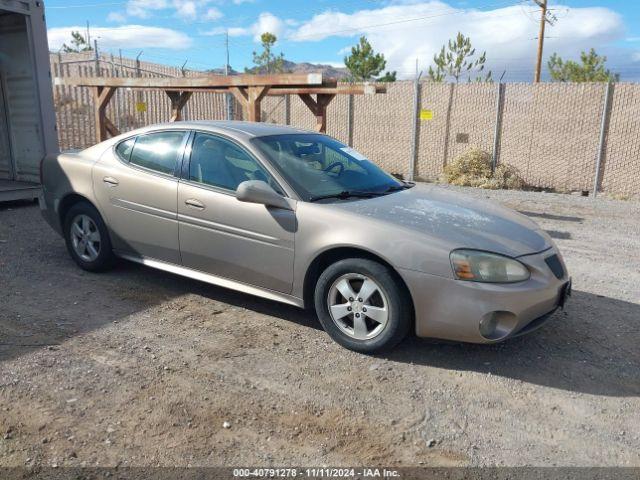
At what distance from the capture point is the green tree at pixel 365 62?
35281 mm

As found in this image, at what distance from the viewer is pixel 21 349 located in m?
3.94

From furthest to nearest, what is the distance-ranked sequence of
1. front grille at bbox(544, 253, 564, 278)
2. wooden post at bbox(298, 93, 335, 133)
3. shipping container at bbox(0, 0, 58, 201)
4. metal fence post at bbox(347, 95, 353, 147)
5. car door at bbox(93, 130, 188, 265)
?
metal fence post at bbox(347, 95, 353, 147) → wooden post at bbox(298, 93, 335, 133) → shipping container at bbox(0, 0, 58, 201) → car door at bbox(93, 130, 188, 265) → front grille at bbox(544, 253, 564, 278)

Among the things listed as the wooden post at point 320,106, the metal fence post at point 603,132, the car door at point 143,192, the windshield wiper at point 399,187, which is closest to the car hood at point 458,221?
the windshield wiper at point 399,187

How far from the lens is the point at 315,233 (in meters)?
4.05

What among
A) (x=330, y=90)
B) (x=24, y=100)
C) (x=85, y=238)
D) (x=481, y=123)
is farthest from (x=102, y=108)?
(x=481, y=123)

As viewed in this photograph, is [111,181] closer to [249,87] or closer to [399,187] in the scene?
[399,187]

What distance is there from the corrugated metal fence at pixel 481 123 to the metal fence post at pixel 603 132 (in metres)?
0.02

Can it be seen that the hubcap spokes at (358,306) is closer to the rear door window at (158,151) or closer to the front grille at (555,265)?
the front grille at (555,265)

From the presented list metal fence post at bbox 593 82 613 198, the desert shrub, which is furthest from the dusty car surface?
metal fence post at bbox 593 82 613 198

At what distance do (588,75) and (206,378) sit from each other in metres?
34.6

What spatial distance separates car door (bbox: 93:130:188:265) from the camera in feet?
15.9

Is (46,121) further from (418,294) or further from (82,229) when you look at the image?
(418,294)

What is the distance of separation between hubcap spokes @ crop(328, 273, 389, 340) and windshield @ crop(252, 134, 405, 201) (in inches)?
29.3

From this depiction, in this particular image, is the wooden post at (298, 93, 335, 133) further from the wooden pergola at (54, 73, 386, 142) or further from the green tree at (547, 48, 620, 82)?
the green tree at (547, 48, 620, 82)
